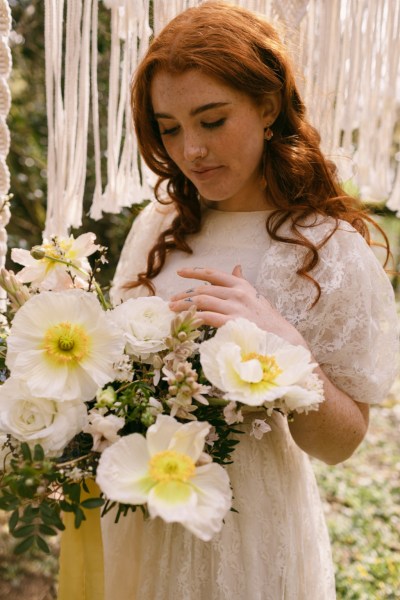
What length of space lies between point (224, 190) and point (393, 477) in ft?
9.16

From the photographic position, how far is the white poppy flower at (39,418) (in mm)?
746

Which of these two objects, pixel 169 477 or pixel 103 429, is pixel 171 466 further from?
pixel 103 429

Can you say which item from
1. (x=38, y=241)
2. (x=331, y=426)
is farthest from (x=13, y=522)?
(x=38, y=241)

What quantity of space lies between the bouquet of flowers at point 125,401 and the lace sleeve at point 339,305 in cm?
31

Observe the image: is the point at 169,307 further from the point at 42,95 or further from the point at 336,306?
the point at 42,95

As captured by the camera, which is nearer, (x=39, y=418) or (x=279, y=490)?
(x=39, y=418)

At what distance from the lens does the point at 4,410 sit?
764 millimetres

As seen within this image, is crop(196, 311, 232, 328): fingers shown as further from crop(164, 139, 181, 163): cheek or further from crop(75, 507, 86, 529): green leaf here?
crop(164, 139, 181, 163): cheek

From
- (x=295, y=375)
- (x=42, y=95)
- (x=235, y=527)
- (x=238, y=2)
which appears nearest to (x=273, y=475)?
(x=235, y=527)

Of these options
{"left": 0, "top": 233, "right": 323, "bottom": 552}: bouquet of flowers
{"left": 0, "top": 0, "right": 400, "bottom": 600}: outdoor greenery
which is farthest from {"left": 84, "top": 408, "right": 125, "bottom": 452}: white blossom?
{"left": 0, "top": 0, "right": 400, "bottom": 600}: outdoor greenery

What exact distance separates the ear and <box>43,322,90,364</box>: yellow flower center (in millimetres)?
667

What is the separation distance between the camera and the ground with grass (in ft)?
8.32

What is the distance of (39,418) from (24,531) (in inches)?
5.4

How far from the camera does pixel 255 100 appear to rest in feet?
3.83
